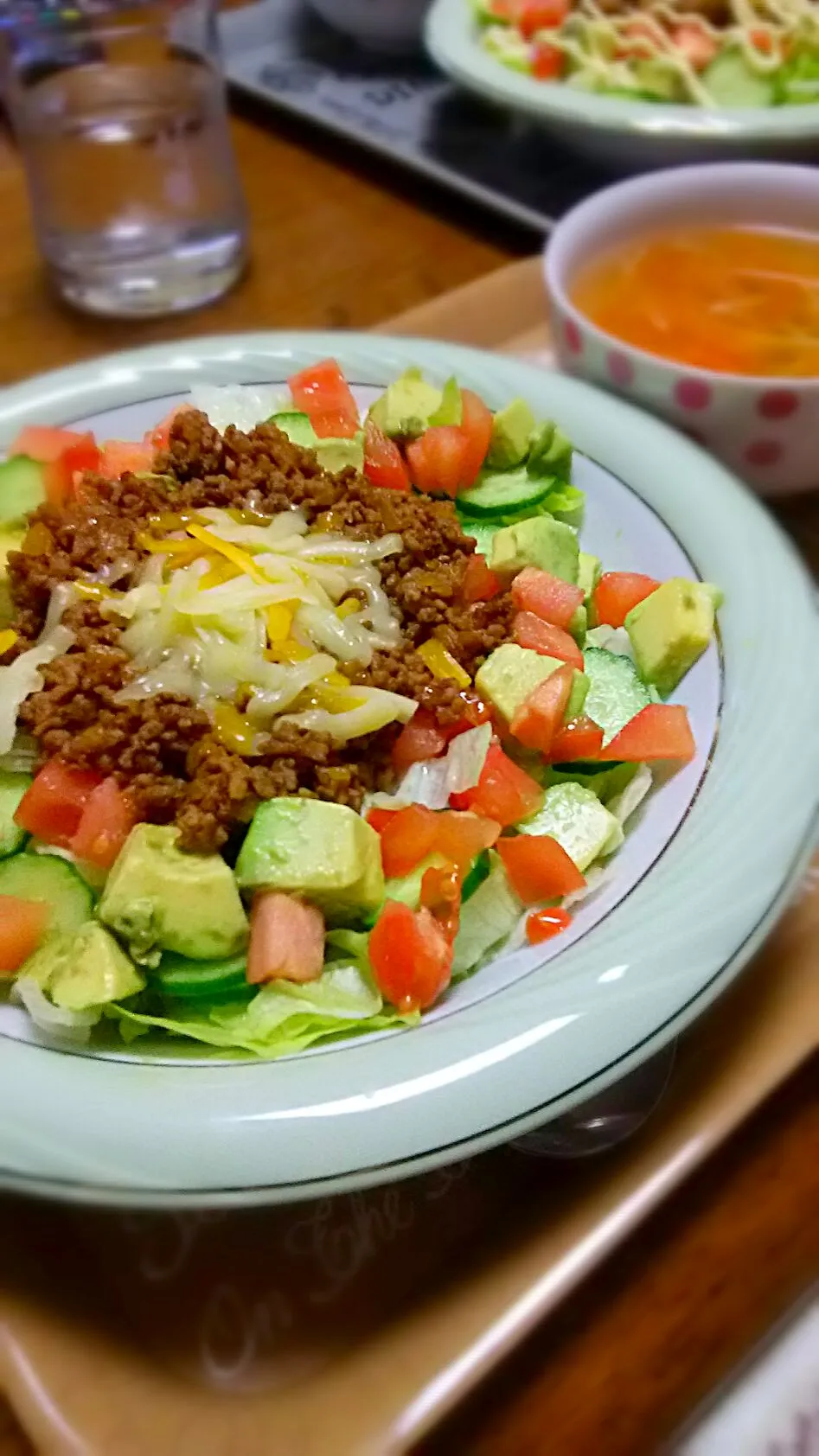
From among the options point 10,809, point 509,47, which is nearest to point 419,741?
point 10,809

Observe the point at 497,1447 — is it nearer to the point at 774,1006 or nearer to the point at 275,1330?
the point at 275,1330

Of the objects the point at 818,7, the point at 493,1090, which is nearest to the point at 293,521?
the point at 493,1090

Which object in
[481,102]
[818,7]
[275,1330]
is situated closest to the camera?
[275,1330]

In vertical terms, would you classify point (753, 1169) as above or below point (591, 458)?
below

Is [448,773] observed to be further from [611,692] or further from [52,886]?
[52,886]

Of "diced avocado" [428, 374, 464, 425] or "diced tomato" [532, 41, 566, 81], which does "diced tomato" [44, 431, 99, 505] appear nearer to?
"diced avocado" [428, 374, 464, 425]

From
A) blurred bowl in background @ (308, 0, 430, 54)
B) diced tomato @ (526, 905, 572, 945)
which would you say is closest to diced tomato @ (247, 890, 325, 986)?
diced tomato @ (526, 905, 572, 945)
